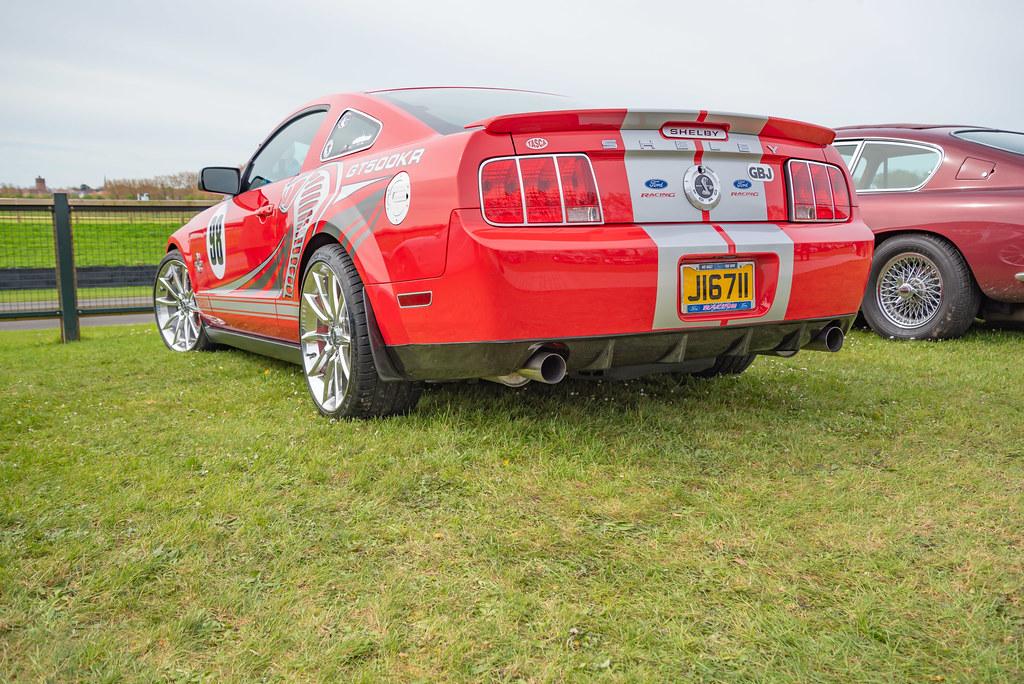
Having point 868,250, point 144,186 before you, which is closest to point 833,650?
point 868,250

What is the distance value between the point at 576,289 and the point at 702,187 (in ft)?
2.22

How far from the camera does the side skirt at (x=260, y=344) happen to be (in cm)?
442

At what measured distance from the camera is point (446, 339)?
312 centimetres

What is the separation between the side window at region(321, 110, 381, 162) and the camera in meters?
3.87

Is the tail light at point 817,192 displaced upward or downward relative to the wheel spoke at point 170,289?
upward

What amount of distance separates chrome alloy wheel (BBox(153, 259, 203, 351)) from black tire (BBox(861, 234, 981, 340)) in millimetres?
5021

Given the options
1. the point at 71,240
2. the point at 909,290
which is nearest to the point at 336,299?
the point at 909,290

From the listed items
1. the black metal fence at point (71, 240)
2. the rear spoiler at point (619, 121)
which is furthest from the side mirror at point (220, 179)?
the black metal fence at point (71, 240)

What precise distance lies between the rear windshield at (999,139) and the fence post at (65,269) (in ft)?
26.6

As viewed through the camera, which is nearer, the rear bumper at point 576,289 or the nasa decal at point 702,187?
the rear bumper at point 576,289

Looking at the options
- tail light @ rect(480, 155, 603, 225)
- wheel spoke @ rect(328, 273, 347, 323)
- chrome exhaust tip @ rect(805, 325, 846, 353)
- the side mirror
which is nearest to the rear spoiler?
tail light @ rect(480, 155, 603, 225)

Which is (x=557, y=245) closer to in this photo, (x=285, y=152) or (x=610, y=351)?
(x=610, y=351)

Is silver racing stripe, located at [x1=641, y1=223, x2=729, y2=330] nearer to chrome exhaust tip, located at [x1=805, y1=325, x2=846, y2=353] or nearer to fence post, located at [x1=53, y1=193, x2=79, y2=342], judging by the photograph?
chrome exhaust tip, located at [x1=805, y1=325, x2=846, y2=353]

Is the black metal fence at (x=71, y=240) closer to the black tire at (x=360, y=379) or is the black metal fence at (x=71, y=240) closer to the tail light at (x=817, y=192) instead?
the black tire at (x=360, y=379)
